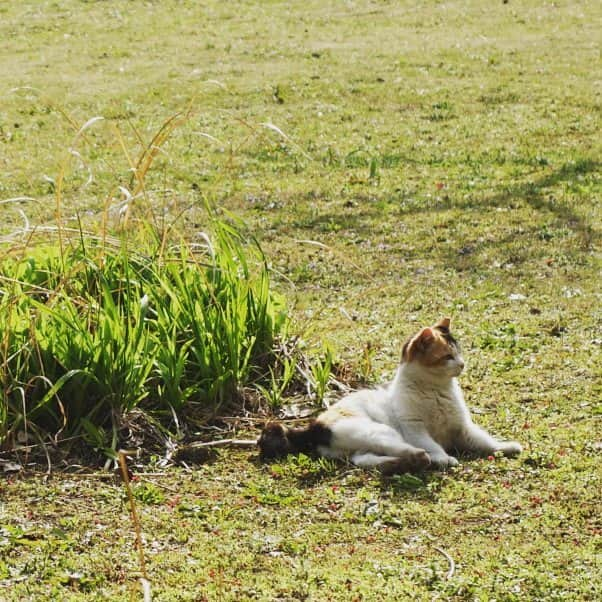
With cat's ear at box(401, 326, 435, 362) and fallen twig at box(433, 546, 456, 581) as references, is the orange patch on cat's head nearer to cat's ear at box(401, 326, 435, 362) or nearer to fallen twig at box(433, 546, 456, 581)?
cat's ear at box(401, 326, 435, 362)

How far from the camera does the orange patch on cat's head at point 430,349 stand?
5699mm

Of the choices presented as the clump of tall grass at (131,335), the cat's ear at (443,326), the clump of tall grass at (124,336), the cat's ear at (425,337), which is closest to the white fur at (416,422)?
the cat's ear at (425,337)

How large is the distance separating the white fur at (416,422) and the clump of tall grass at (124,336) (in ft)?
2.80

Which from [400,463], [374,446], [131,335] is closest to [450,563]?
[400,463]

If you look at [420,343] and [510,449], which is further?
[420,343]

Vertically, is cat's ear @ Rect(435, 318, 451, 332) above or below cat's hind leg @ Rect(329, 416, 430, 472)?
above

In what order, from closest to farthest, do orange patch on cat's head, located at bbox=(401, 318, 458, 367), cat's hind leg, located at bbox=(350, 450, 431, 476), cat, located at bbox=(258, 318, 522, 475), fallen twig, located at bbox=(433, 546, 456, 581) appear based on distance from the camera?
fallen twig, located at bbox=(433, 546, 456, 581) → cat's hind leg, located at bbox=(350, 450, 431, 476) → cat, located at bbox=(258, 318, 522, 475) → orange patch on cat's head, located at bbox=(401, 318, 458, 367)

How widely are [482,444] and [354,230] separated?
544 centimetres

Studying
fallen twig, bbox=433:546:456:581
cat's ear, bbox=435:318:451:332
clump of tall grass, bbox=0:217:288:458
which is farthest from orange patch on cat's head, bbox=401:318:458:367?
fallen twig, bbox=433:546:456:581

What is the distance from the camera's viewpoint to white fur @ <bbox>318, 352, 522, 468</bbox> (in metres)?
5.54

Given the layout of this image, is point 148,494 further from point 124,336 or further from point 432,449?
point 432,449

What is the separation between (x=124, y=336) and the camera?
5.90m

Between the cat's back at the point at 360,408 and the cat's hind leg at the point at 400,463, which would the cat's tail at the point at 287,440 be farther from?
the cat's hind leg at the point at 400,463

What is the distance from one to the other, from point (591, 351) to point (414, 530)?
116 inches
